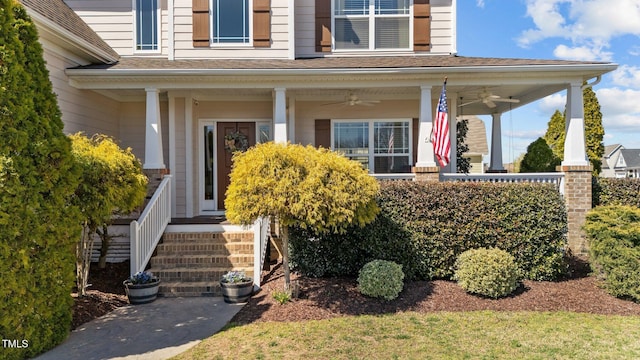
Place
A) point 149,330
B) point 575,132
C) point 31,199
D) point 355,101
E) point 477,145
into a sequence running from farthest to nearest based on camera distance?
point 477,145, point 355,101, point 575,132, point 149,330, point 31,199

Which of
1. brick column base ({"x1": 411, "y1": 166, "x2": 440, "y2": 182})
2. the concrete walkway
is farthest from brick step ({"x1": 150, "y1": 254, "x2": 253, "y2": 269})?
brick column base ({"x1": 411, "y1": 166, "x2": 440, "y2": 182})

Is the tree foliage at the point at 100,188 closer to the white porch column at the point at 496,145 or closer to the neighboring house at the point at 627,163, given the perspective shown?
the white porch column at the point at 496,145

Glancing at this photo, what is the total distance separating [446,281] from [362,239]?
1619 mm

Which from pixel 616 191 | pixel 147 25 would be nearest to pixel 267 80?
pixel 147 25

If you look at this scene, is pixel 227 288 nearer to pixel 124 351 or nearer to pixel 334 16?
pixel 124 351

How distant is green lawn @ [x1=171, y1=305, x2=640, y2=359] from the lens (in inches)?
173

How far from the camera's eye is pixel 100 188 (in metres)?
5.99

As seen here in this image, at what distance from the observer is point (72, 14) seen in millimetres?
9336

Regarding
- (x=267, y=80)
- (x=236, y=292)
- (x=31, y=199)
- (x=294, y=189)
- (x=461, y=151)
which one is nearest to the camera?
(x=31, y=199)

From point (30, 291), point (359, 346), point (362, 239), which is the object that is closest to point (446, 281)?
point (362, 239)

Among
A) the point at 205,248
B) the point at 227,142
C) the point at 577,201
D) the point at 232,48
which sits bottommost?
the point at 205,248

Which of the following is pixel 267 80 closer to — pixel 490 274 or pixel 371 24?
pixel 371 24

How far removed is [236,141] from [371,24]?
4.55 meters

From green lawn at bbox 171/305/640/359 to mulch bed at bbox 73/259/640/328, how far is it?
0.70ft
